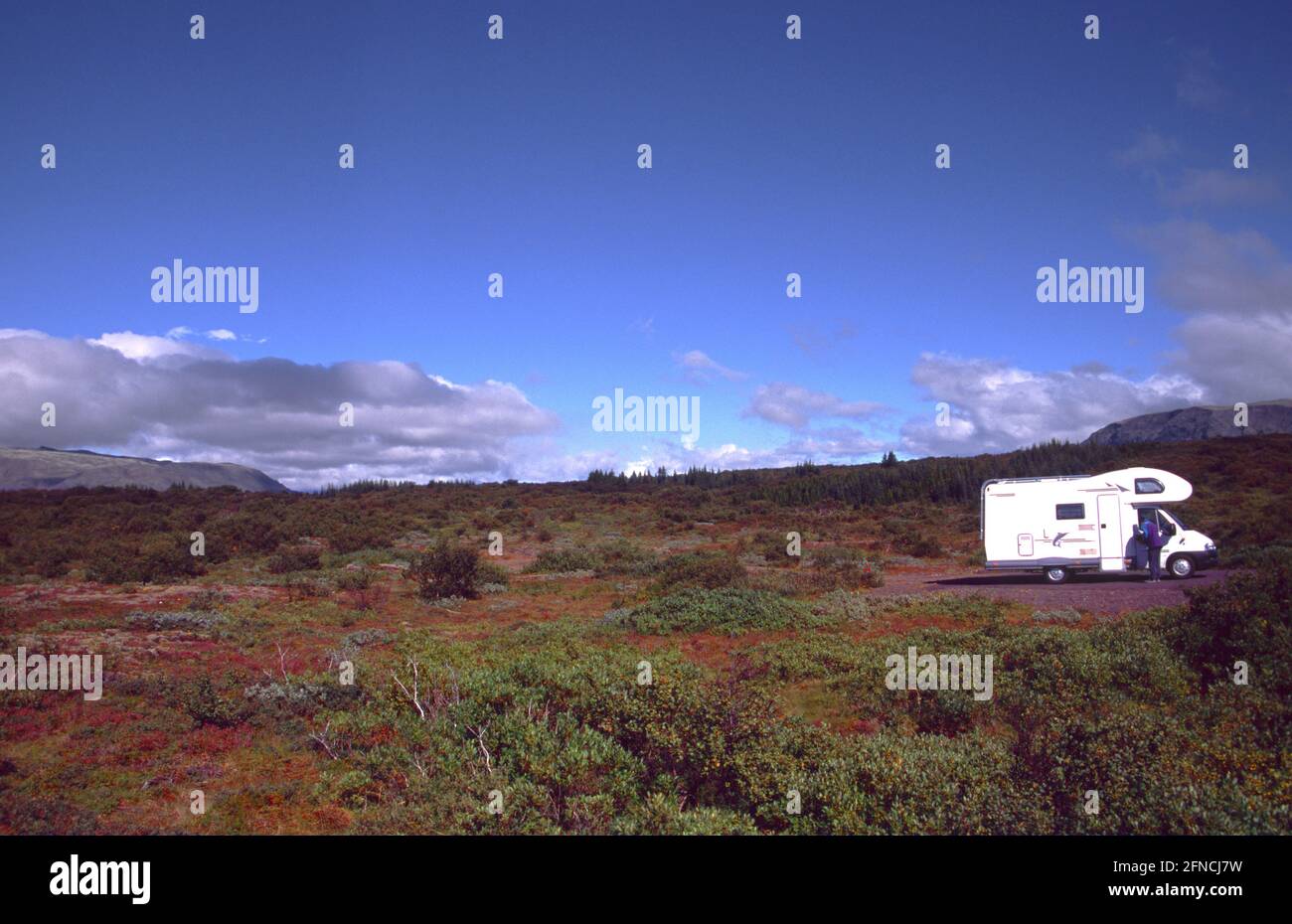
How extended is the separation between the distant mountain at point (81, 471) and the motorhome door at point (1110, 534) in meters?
55.4

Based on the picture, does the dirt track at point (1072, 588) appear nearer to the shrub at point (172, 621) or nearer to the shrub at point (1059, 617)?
the shrub at point (1059, 617)

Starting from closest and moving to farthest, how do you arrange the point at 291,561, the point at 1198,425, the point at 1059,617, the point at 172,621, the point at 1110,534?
the point at 1059,617 < the point at 172,621 < the point at 1110,534 < the point at 291,561 < the point at 1198,425

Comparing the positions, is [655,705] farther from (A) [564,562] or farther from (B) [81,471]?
(B) [81,471]

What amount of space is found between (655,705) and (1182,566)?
15079 millimetres

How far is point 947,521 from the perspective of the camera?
29984 mm

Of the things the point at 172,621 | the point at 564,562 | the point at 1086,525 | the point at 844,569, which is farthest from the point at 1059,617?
the point at 172,621

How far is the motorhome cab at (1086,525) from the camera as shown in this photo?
1559cm

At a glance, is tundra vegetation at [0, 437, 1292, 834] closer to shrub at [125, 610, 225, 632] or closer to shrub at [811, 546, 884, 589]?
shrub at [125, 610, 225, 632]

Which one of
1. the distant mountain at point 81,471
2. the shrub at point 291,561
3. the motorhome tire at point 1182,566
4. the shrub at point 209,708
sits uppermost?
the distant mountain at point 81,471

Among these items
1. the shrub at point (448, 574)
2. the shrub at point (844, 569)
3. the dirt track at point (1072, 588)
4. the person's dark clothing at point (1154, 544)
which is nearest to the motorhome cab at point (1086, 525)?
the person's dark clothing at point (1154, 544)

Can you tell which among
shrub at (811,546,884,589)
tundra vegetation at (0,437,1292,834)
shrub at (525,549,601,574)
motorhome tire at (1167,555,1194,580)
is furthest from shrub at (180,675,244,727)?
motorhome tire at (1167,555,1194,580)

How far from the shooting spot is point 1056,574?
17.1 metres

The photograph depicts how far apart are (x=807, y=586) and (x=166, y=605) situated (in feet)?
55.1

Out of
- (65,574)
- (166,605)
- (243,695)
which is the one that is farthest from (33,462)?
(243,695)
